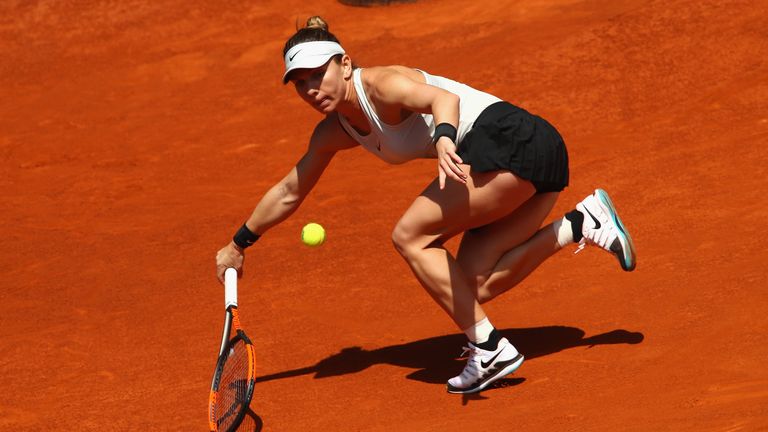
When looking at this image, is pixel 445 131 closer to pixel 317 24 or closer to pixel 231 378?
pixel 317 24

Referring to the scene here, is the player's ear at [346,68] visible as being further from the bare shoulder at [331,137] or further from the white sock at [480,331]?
the white sock at [480,331]

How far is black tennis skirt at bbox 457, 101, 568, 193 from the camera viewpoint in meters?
4.67

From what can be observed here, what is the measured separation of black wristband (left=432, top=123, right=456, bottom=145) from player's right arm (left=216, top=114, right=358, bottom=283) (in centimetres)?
84

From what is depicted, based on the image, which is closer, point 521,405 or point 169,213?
point 521,405

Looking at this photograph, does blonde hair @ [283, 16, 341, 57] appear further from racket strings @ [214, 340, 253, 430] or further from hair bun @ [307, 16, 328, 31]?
racket strings @ [214, 340, 253, 430]

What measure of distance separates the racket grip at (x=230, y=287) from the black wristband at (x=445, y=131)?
1.22 metres

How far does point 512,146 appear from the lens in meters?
4.70

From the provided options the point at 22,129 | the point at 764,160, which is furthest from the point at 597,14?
the point at 22,129

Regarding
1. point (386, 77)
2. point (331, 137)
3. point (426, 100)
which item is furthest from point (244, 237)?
point (426, 100)

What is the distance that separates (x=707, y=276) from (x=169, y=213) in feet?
12.9

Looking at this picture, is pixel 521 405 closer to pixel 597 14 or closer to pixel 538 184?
pixel 538 184

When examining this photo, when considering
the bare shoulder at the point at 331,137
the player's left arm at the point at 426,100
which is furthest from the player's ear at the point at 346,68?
the bare shoulder at the point at 331,137

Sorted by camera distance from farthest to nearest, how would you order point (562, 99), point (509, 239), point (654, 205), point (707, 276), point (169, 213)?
point (562, 99) → point (169, 213) → point (654, 205) → point (707, 276) → point (509, 239)

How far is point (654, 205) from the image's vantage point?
686 cm
